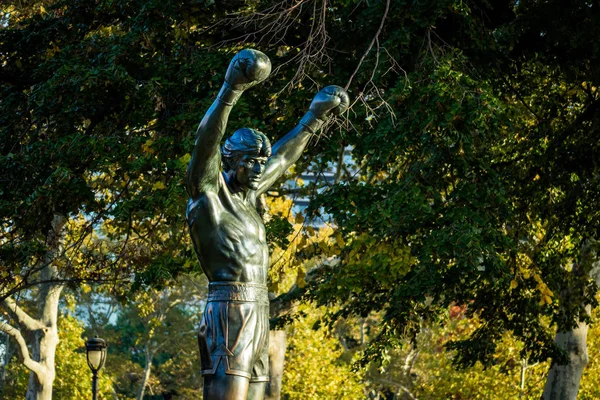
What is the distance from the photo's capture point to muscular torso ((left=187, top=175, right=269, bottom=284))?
6.22 metres

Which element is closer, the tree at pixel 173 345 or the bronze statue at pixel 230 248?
the bronze statue at pixel 230 248

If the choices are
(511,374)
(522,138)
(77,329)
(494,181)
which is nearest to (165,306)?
(77,329)

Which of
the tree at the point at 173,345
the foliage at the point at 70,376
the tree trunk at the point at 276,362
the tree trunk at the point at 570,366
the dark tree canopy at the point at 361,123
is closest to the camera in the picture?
the dark tree canopy at the point at 361,123

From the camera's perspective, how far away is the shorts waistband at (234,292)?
20.3 ft

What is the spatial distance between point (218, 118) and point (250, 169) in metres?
0.52

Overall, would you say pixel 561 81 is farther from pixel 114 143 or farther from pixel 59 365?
pixel 59 365

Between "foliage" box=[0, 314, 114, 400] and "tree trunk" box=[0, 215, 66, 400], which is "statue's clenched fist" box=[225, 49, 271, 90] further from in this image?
"foliage" box=[0, 314, 114, 400]

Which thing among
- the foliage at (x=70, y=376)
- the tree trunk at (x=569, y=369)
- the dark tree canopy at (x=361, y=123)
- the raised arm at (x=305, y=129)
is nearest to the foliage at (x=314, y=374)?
the foliage at (x=70, y=376)

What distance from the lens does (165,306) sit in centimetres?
3684

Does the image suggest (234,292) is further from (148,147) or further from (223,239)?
(148,147)

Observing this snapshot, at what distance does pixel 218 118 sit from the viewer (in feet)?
19.5

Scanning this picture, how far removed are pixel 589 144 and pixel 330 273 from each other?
349 cm

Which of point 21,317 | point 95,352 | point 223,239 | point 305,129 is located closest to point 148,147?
point 305,129

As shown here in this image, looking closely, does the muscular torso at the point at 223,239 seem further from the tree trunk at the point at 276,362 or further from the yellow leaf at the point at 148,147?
the tree trunk at the point at 276,362
